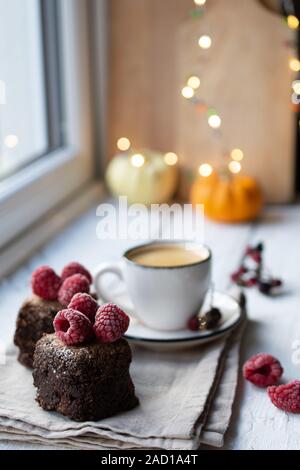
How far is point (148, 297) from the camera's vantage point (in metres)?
0.86

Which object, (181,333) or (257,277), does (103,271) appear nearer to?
(181,333)

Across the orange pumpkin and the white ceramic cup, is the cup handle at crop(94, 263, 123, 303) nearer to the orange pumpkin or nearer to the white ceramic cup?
the white ceramic cup

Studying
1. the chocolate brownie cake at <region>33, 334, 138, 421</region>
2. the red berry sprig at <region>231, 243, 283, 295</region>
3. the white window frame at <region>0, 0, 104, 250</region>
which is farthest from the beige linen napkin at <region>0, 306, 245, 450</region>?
the white window frame at <region>0, 0, 104, 250</region>

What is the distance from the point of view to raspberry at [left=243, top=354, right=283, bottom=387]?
79cm

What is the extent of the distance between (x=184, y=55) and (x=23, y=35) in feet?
1.05

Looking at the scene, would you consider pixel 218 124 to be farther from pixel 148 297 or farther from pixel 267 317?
pixel 148 297

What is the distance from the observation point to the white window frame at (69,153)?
1303 mm

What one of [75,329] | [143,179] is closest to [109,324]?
[75,329]

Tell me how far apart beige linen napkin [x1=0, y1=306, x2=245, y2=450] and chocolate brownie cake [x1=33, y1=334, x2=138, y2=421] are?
12mm

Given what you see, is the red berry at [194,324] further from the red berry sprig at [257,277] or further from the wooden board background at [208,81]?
the wooden board background at [208,81]

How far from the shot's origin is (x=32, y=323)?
0.81 m

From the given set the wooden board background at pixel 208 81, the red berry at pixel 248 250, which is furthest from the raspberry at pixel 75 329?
the wooden board background at pixel 208 81

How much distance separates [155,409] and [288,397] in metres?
0.13

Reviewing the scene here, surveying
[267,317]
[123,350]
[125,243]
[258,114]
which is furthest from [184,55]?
[123,350]
